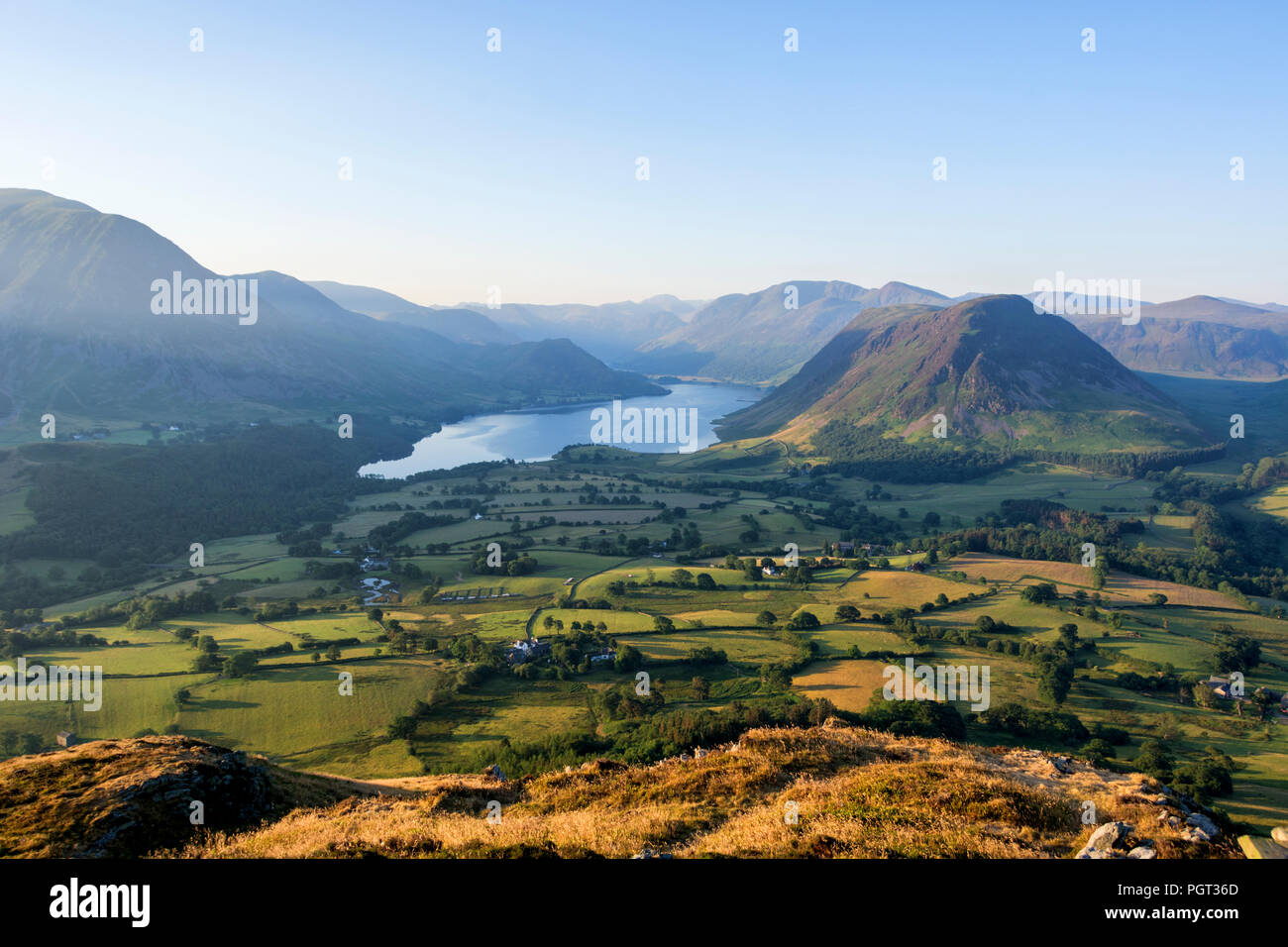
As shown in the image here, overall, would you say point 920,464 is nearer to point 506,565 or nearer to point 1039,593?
point 1039,593

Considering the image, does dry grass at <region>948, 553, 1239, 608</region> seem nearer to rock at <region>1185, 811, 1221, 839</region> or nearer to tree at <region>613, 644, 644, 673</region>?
tree at <region>613, 644, 644, 673</region>

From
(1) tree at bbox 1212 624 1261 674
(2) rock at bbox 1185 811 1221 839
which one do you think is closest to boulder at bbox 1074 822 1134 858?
(2) rock at bbox 1185 811 1221 839

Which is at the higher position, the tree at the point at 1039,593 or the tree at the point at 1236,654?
the tree at the point at 1039,593

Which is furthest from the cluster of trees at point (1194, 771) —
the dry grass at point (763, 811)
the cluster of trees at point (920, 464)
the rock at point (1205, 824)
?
the cluster of trees at point (920, 464)

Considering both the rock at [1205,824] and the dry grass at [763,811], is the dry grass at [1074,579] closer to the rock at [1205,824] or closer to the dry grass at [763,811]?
the dry grass at [763,811]

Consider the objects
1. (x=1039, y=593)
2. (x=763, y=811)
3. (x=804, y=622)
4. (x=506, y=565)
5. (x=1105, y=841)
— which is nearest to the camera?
(x=1105, y=841)

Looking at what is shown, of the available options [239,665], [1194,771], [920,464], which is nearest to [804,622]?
[1194,771]
